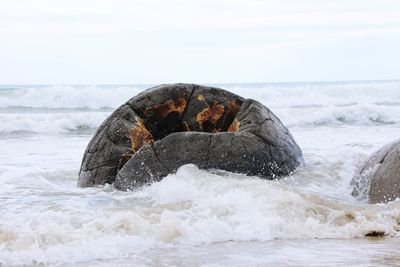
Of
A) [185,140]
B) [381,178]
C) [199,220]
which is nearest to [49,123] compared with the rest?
[185,140]

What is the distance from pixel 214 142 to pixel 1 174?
10.8 ft

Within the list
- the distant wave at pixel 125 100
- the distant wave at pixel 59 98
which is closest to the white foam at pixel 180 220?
the distant wave at pixel 125 100

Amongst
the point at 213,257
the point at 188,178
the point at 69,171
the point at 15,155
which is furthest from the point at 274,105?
the point at 213,257

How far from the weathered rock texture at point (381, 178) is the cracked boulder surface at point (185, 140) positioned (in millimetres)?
905

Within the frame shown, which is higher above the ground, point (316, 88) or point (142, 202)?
point (316, 88)

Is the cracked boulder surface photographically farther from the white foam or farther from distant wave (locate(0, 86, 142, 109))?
distant wave (locate(0, 86, 142, 109))

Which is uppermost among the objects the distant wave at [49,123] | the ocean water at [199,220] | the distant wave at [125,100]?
the distant wave at [125,100]

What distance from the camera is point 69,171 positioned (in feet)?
30.5

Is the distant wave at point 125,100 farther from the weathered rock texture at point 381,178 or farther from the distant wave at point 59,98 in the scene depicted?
the weathered rock texture at point 381,178

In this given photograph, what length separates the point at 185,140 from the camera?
7480mm

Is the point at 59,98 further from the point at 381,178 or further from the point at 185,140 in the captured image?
the point at 381,178

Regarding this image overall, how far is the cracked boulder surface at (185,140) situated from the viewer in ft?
24.3

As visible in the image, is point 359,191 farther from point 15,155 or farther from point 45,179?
point 15,155

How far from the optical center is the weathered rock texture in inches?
263
